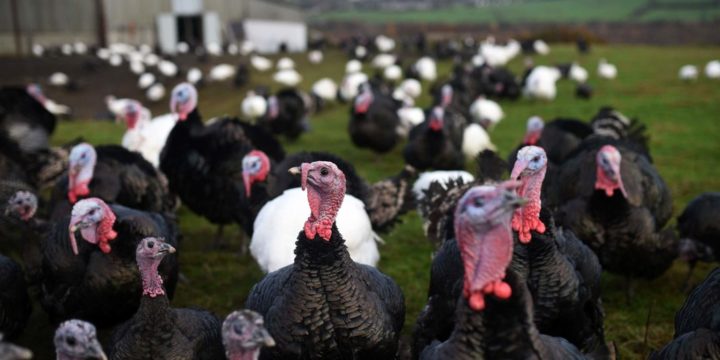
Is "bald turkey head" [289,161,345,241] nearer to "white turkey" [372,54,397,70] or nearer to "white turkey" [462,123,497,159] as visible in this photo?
"white turkey" [462,123,497,159]

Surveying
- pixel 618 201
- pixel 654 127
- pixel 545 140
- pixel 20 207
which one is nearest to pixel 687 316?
pixel 618 201

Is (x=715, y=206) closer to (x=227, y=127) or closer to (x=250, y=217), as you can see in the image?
(x=250, y=217)

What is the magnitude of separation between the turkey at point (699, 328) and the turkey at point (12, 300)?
3.82m

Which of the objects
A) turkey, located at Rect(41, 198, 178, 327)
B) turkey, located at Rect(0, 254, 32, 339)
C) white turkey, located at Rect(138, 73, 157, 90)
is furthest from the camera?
white turkey, located at Rect(138, 73, 157, 90)

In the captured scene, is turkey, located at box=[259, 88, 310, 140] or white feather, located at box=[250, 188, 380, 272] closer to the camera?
white feather, located at box=[250, 188, 380, 272]

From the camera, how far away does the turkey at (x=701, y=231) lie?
5238 millimetres

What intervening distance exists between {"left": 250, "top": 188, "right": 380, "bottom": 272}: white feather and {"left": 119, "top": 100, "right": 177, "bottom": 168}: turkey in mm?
3470

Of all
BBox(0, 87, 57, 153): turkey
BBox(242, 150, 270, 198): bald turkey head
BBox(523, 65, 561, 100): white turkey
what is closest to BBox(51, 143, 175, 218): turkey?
BBox(242, 150, 270, 198): bald turkey head

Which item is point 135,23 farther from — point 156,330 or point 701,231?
point 156,330

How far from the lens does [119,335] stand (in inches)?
144

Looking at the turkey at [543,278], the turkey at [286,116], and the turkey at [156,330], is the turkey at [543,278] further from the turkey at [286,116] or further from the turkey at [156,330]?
the turkey at [286,116]

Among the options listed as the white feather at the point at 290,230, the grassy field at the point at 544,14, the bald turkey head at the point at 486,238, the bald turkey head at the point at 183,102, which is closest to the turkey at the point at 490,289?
the bald turkey head at the point at 486,238

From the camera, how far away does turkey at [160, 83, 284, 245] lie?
6.14 meters

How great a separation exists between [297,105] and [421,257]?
20.4 feet
